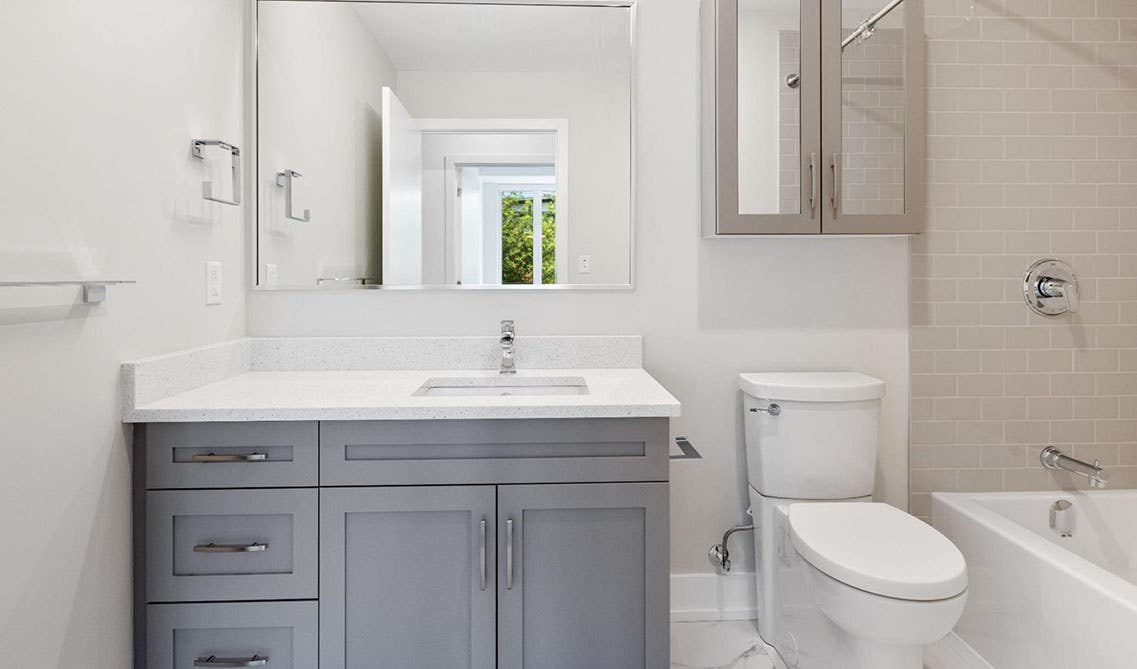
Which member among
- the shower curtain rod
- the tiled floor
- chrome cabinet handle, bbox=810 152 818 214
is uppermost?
the shower curtain rod

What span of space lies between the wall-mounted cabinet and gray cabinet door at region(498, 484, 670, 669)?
2.97 feet

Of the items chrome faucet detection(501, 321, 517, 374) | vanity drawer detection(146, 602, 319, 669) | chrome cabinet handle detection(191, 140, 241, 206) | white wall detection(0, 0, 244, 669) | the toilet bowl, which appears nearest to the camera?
white wall detection(0, 0, 244, 669)

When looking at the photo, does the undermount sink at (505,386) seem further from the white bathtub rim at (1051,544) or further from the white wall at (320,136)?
the white bathtub rim at (1051,544)

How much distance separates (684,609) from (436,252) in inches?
54.4

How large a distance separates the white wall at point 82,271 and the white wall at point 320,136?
0.38m

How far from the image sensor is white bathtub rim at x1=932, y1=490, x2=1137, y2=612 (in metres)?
1.51

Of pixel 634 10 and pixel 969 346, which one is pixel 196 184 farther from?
pixel 969 346

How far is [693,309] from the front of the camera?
7.51 feet

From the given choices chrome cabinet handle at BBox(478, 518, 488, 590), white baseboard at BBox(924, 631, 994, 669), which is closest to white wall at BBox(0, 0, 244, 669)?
chrome cabinet handle at BBox(478, 518, 488, 590)

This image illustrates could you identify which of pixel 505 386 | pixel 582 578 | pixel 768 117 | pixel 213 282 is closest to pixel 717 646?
pixel 582 578

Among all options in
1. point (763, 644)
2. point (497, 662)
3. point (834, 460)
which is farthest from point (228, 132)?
point (763, 644)

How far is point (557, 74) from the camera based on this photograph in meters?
2.24

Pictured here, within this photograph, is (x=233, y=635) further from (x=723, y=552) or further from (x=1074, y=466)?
(x=1074, y=466)

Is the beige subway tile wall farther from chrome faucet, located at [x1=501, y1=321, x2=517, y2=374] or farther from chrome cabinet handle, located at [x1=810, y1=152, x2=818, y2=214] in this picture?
chrome faucet, located at [x1=501, y1=321, x2=517, y2=374]
